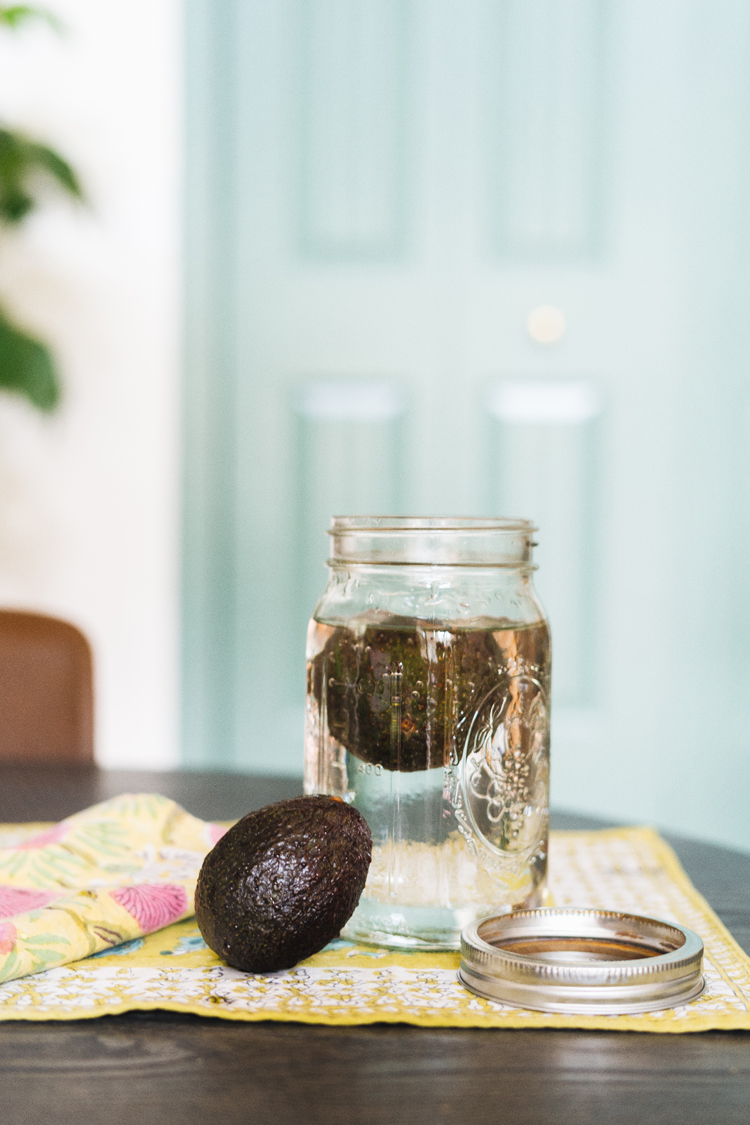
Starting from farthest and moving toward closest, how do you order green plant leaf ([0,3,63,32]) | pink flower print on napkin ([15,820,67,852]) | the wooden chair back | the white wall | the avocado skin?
the white wall < green plant leaf ([0,3,63,32]) < the wooden chair back < pink flower print on napkin ([15,820,67,852]) < the avocado skin

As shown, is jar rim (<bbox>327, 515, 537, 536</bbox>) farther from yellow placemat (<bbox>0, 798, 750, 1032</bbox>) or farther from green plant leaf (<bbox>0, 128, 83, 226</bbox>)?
green plant leaf (<bbox>0, 128, 83, 226</bbox>)

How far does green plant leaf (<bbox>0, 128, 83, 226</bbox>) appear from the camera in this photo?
6.44 ft

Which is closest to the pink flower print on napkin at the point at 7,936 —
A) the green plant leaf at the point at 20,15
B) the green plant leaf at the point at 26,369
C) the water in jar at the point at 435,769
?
the water in jar at the point at 435,769

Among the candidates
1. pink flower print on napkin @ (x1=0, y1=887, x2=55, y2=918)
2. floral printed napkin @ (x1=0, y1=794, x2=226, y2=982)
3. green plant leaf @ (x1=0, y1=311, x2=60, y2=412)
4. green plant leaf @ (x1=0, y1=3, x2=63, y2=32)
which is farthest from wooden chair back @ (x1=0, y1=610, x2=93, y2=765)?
green plant leaf @ (x1=0, y1=3, x2=63, y2=32)

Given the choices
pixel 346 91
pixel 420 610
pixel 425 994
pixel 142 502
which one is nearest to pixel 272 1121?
pixel 425 994

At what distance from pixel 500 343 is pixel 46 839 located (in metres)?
1.61

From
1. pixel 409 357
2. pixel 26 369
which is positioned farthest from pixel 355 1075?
pixel 409 357

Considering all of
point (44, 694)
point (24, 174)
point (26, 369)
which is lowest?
point (44, 694)

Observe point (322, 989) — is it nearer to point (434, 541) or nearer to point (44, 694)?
point (434, 541)

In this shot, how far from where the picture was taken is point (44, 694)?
1.23 metres

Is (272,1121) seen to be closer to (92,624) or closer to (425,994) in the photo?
(425,994)

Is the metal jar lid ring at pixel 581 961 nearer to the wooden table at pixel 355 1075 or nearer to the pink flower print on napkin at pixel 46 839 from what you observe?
the wooden table at pixel 355 1075

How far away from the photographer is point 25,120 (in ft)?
7.06

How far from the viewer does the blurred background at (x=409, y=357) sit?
217 centimetres
